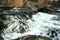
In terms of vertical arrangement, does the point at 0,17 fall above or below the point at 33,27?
above

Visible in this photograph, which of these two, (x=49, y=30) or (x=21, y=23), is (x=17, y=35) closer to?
(x=21, y=23)

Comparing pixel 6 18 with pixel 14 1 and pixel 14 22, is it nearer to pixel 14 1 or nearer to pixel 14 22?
pixel 14 22

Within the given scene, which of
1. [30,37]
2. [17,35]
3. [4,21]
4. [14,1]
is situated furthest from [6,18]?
[14,1]

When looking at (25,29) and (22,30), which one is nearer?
(22,30)

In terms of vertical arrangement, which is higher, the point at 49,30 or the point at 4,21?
the point at 4,21

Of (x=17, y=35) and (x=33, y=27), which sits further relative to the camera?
(x=33, y=27)

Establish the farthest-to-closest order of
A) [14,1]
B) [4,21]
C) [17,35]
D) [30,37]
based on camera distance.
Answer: [14,1] → [4,21] → [17,35] → [30,37]

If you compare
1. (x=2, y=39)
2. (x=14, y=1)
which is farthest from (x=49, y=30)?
(x=14, y=1)

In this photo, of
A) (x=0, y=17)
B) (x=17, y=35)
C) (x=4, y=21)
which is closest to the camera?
(x=17, y=35)

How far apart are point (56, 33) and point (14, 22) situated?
2.43 metres

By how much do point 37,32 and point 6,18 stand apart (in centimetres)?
198

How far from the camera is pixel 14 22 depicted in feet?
35.8

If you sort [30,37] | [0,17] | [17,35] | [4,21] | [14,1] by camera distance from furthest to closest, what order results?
[14,1]
[0,17]
[4,21]
[17,35]
[30,37]

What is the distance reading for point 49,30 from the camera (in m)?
11.1
